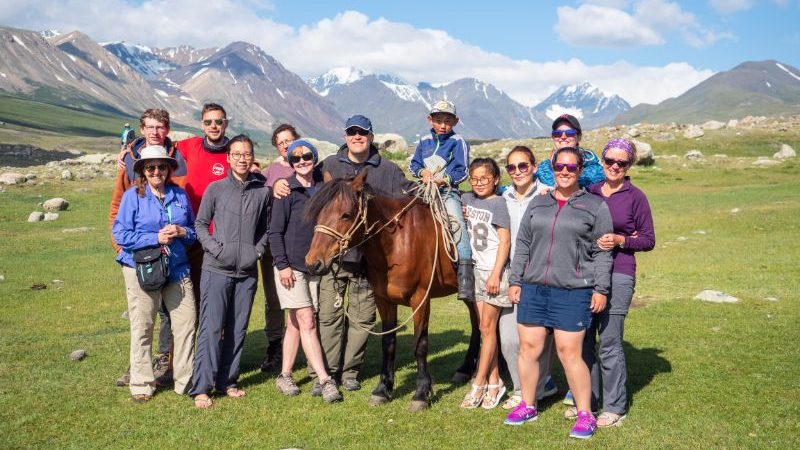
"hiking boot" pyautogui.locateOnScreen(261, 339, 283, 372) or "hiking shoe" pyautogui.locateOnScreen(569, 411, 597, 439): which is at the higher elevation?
"hiking shoe" pyautogui.locateOnScreen(569, 411, 597, 439)

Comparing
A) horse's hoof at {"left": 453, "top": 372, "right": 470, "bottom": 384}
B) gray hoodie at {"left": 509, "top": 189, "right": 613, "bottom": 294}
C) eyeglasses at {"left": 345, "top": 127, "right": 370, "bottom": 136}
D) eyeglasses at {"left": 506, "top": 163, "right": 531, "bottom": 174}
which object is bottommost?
horse's hoof at {"left": 453, "top": 372, "right": 470, "bottom": 384}

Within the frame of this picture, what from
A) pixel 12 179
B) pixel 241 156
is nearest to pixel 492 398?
pixel 241 156

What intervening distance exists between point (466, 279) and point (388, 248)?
900mm

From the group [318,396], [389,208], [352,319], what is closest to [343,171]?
[389,208]

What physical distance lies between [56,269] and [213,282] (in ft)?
35.0

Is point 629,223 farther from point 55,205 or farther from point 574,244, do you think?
point 55,205

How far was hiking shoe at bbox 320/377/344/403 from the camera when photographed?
660 cm

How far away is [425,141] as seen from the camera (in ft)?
23.6

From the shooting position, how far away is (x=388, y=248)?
6.29 m

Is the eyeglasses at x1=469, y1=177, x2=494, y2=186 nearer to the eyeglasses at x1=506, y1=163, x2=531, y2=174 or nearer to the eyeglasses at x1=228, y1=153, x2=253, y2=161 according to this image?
the eyeglasses at x1=506, y1=163, x2=531, y2=174

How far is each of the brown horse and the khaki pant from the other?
209cm

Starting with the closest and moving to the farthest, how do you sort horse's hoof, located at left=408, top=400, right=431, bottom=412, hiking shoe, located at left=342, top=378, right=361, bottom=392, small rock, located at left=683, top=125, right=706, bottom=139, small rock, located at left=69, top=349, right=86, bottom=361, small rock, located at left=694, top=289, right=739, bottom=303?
horse's hoof, located at left=408, top=400, right=431, bottom=412 → hiking shoe, located at left=342, top=378, right=361, bottom=392 → small rock, located at left=69, top=349, right=86, bottom=361 → small rock, located at left=694, top=289, right=739, bottom=303 → small rock, located at left=683, top=125, right=706, bottom=139

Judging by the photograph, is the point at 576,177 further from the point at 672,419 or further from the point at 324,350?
the point at 324,350

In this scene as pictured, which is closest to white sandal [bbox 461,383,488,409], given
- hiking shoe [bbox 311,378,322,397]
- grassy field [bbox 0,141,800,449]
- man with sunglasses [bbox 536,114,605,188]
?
grassy field [bbox 0,141,800,449]
